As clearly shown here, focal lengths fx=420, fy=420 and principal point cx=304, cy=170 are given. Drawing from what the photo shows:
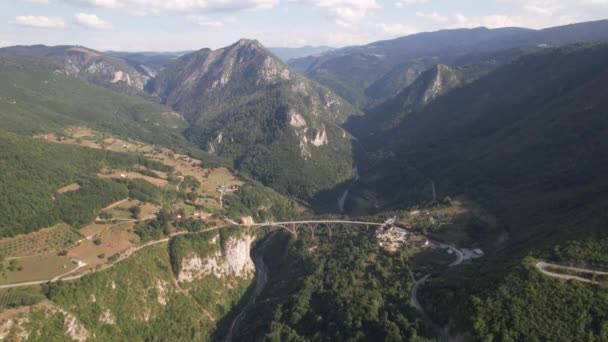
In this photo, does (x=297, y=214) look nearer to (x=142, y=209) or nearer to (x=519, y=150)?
(x=142, y=209)

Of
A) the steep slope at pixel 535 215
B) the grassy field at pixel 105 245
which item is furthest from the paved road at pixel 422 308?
the grassy field at pixel 105 245

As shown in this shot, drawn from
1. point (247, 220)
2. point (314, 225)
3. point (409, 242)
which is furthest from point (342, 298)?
point (247, 220)

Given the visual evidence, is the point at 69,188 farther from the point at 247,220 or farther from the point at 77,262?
the point at 247,220

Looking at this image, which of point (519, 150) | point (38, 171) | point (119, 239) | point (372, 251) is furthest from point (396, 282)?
point (38, 171)

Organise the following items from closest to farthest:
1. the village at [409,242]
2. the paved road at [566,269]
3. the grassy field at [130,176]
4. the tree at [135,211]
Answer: the paved road at [566,269] < the village at [409,242] < the tree at [135,211] < the grassy field at [130,176]

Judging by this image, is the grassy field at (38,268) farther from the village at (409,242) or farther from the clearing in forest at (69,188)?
the village at (409,242)

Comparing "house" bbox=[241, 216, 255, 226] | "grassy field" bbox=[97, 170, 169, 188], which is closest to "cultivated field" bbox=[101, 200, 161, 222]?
"grassy field" bbox=[97, 170, 169, 188]

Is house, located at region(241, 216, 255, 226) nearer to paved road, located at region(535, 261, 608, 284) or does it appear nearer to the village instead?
the village
